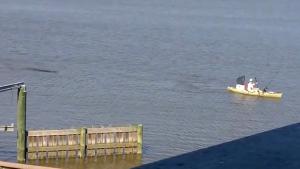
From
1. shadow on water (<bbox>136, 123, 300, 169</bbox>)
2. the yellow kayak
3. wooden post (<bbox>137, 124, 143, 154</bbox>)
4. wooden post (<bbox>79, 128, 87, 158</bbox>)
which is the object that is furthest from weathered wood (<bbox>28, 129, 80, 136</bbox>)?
the yellow kayak

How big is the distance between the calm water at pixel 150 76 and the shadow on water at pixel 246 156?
154 cm

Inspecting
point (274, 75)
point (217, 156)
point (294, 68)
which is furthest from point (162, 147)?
point (294, 68)

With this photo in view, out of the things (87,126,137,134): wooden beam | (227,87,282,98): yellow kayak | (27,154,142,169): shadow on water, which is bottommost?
(27,154,142,169): shadow on water

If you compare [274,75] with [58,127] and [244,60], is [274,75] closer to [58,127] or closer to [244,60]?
[244,60]

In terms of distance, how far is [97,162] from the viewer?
28.7 metres

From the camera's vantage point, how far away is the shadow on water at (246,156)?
27.0m

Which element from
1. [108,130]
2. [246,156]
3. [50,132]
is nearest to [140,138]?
[108,130]

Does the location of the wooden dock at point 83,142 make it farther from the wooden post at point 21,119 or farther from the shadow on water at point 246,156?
the shadow on water at point 246,156

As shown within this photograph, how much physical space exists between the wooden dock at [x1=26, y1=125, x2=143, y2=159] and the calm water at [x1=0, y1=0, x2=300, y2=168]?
504 millimetres

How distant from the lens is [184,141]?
1309 inches

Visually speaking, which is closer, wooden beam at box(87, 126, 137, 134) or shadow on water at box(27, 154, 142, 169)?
shadow on water at box(27, 154, 142, 169)

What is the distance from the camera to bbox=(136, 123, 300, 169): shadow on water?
27016mm

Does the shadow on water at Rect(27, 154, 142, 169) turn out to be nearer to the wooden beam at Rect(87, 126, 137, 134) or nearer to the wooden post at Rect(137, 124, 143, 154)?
the wooden post at Rect(137, 124, 143, 154)

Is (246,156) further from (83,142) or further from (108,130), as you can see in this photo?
(83,142)
